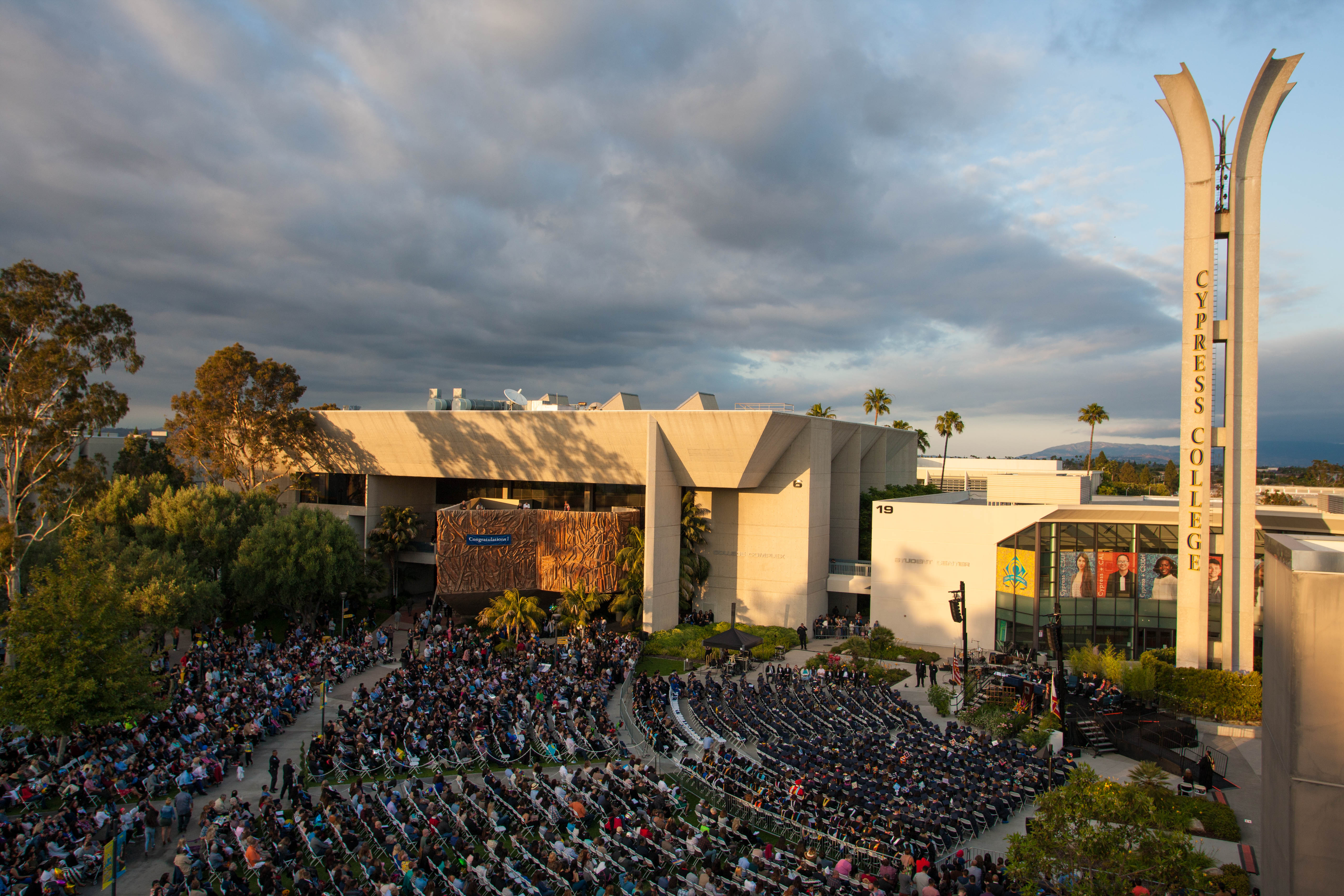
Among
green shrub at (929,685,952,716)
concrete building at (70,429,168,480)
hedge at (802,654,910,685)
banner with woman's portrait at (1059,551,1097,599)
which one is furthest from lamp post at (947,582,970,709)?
concrete building at (70,429,168,480)

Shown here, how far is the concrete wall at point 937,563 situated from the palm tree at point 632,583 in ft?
41.2

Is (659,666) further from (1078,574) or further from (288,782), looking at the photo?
(1078,574)

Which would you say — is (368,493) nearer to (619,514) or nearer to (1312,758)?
(619,514)

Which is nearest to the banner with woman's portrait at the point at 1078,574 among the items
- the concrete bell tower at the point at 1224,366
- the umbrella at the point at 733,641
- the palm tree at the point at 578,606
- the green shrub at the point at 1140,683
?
the concrete bell tower at the point at 1224,366

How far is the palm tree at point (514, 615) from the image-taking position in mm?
34312

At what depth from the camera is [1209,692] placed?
25984mm

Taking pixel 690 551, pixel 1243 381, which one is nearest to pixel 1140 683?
pixel 1243 381

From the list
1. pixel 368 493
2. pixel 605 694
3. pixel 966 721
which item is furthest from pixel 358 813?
pixel 368 493

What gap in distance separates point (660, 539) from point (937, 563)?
14.5 m

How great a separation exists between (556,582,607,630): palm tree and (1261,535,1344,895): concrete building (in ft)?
94.0

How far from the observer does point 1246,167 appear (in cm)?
2780

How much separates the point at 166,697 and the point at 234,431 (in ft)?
84.4

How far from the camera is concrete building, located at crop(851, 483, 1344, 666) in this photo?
33.1m

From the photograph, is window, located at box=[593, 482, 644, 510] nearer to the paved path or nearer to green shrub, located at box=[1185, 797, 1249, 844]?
the paved path
